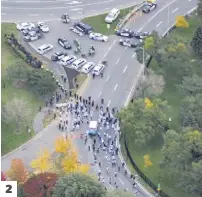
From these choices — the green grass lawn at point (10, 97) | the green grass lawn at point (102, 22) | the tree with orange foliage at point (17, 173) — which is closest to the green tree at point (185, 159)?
the tree with orange foliage at point (17, 173)

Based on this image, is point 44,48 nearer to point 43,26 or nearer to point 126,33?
point 43,26

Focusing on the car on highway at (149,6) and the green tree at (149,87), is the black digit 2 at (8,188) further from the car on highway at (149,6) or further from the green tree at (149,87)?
the car on highway at (149,6)

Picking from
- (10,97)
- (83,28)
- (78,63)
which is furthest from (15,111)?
(83,28)

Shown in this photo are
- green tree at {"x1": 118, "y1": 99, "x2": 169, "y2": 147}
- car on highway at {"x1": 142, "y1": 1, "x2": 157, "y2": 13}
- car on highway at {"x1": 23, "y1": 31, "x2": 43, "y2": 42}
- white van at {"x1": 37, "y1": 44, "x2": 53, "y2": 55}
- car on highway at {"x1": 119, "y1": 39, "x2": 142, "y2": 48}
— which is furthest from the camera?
car on highway at {"x1": 142, "y1": 1, "x2": 157, "y2": 13}

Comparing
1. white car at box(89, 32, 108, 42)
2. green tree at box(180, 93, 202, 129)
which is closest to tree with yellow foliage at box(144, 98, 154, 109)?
green tree at box(180, 93, 202, 129)

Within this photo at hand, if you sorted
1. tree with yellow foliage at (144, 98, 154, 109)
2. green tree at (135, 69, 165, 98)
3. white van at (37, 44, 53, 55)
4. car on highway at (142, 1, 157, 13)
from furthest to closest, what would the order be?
car on highway at (142, 1, 157, 13)
white van at (37, 44, 53, 55)
green tree at (135, 69, 165, 98)
tree with yellow foliage at (144, 98, 154, 109)

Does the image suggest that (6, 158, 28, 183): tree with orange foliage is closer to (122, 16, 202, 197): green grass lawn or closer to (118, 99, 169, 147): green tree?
(122, 16, 202, 197): green grass lawn
